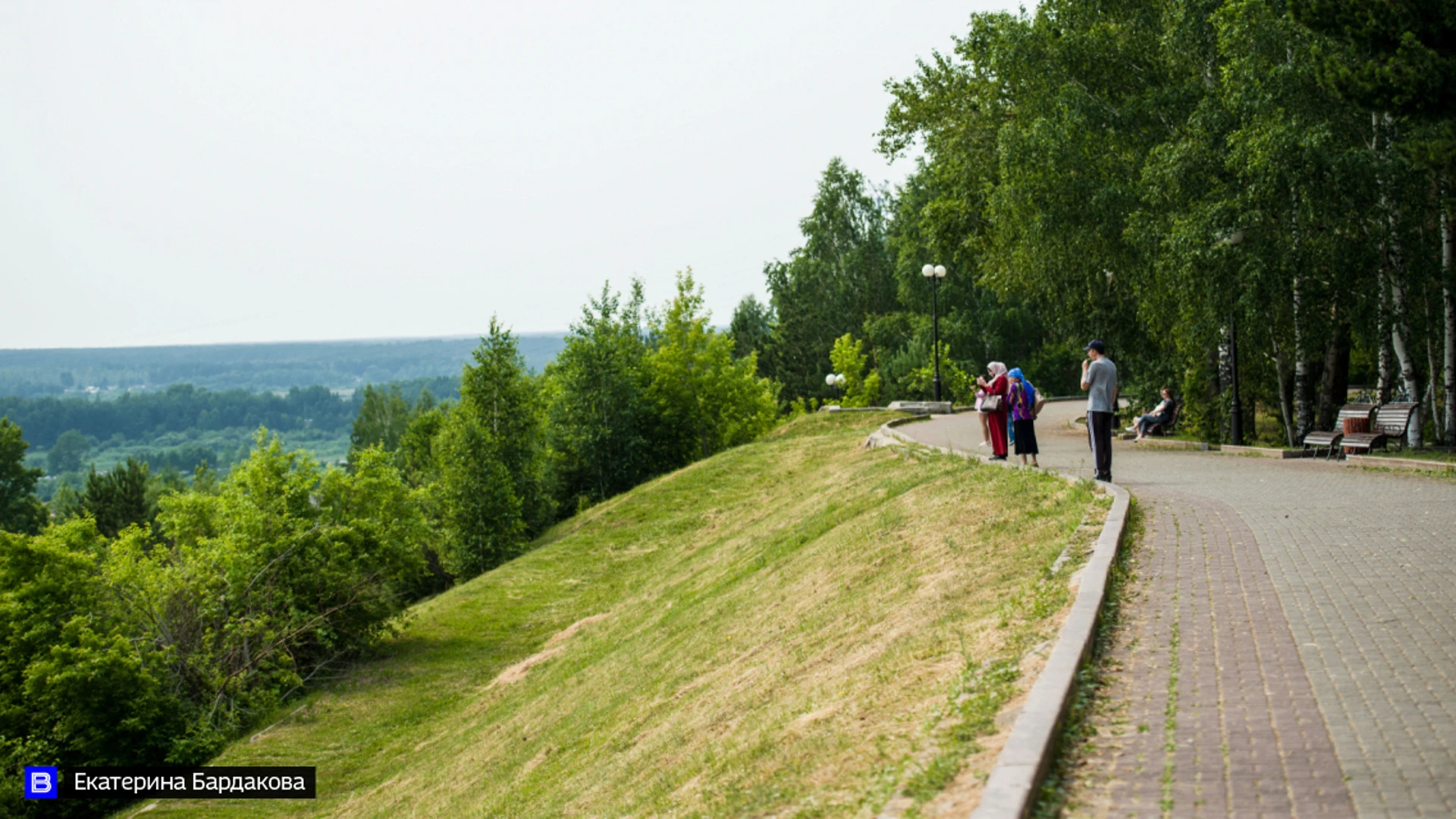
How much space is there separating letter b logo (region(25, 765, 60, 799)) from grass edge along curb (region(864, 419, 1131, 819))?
20.6 meters

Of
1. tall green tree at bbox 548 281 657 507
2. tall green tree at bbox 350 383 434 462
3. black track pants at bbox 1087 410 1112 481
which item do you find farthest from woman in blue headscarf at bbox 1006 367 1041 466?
tall green tree at bbox 350 383 434 462

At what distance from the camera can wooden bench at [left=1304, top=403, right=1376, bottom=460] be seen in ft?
61.0

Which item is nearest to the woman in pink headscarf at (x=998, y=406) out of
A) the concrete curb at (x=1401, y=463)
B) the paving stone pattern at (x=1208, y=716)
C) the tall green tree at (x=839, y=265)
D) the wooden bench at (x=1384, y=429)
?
the concrete curb at (x=1401, y=463)

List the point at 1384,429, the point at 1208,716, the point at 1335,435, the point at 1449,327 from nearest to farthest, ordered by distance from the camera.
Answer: the point at 1208,716
the point at 1384,429
the point at 1335,435
the point at 1449,327

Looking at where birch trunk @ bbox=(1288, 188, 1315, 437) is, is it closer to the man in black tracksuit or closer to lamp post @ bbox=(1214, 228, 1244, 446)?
lamp post @ bbox=(1214, 228, 1244, 446)

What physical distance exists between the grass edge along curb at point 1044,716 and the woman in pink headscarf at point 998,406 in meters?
8.58

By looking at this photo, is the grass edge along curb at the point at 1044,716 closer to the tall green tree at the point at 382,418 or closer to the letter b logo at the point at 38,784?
A: the letter b logo at the point at 38,784

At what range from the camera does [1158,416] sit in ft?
76.6

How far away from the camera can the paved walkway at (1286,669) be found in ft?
14.6

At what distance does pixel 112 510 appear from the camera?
71.3 m

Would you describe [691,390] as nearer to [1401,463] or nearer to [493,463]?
[493,463]

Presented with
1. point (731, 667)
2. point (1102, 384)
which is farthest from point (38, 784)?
point (1102, 384)

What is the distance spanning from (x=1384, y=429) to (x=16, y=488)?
84.5m

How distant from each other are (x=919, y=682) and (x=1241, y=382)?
1956 cm
